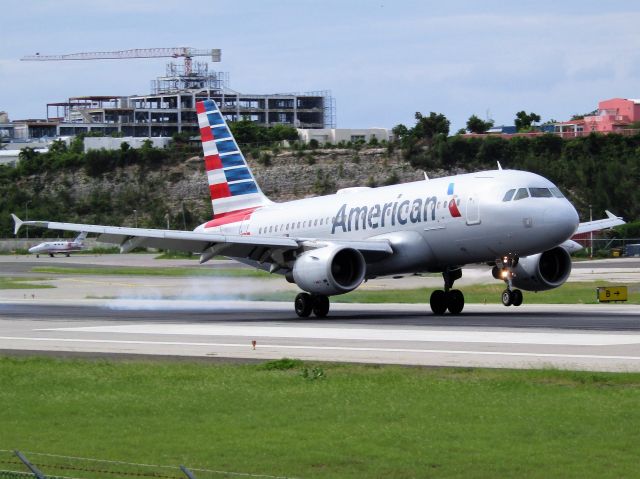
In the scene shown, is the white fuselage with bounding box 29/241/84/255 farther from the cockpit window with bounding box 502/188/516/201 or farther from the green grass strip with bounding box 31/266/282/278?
the cockpit window with bounding box 502/188/516/201

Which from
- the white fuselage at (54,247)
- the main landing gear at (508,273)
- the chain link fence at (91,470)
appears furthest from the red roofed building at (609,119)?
the chain link fence at (91,470)

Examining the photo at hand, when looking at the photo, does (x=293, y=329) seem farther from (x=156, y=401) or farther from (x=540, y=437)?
(x=540, y=437)

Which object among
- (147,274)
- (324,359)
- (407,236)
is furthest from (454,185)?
(147,274)

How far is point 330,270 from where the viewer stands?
3919 cm

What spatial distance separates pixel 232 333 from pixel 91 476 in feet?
67.4

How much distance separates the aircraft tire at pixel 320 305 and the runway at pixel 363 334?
50cm

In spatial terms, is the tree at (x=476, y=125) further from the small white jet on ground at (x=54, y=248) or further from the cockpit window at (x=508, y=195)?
the cockpit window at (x=508, y=195)

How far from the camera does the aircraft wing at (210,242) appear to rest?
41188 millimetres

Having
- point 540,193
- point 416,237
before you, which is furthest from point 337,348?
point 416,237

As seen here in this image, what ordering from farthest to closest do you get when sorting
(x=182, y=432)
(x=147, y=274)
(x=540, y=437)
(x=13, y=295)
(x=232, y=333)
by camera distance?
(x=147, y=274), (x=13, y=295), (x=232, y=333), (x=182, y=432), (x=540, y=437)

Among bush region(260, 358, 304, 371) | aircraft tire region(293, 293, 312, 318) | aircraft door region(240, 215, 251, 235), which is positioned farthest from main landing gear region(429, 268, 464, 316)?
bush region(260, 358, 304, 371)

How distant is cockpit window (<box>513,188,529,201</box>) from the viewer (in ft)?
127

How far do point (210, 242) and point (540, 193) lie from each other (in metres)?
11.1

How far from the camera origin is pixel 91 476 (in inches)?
555
